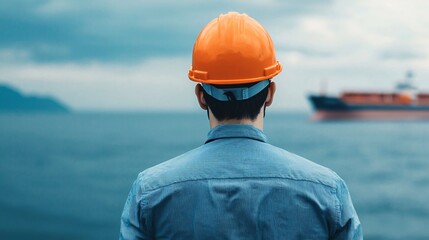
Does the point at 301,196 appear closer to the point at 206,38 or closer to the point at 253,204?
the point at 253,204

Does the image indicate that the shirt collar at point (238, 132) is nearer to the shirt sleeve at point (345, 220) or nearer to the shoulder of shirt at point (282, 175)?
the shoulder of shirt at point (282, 175)

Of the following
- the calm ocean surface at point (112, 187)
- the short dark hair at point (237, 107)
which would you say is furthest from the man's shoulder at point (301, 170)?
the calm ocean surface at point (112, 187)

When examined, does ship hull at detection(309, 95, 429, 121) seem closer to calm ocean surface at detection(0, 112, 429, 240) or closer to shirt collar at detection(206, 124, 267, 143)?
calm ocean surface at detection(0, 112, 429, 240)

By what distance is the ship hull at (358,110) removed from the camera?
49.9 meters

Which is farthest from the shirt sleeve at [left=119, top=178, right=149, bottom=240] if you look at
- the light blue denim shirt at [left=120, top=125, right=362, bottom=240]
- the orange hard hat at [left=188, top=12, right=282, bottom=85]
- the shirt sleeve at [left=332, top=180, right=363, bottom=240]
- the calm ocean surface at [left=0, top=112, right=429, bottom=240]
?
the calm ocean surface at [left=0, top=112, right=429, bottom=240]

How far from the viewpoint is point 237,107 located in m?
1.48

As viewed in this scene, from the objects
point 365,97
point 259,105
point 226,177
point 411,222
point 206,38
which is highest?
point 206,38

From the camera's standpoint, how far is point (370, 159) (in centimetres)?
5131

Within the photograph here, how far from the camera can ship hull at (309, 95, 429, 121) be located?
49938mm

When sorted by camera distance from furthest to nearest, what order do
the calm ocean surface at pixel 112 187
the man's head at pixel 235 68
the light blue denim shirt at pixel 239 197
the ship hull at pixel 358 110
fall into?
the ship hull at pixel 358 110, the calm ocean surface at pixel 112 187, the man's head at pixel 235 68, the light blue denim shirt at pixel 239 197

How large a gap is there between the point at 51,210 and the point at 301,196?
94.3 ft

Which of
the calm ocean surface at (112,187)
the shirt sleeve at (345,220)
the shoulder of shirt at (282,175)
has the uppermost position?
the shoulder of shirt at (282,175)

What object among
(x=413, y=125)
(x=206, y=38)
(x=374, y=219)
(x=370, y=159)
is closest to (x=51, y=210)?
(x=374, y=219)

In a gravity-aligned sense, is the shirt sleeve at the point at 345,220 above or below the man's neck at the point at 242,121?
below
